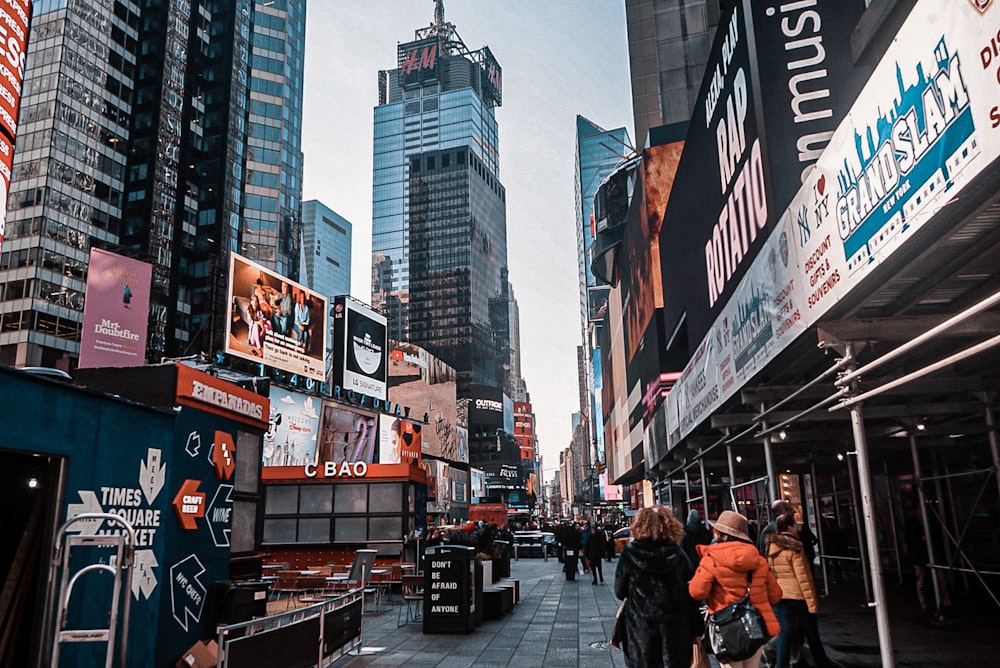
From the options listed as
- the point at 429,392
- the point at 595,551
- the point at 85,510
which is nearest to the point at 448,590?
the point at 85,510

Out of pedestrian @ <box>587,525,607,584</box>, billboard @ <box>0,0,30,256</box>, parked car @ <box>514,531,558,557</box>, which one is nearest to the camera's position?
billboard @ <box>0,0,30,256</box>

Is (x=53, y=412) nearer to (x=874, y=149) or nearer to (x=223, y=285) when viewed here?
(x=874, y=149)

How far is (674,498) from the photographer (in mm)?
33312

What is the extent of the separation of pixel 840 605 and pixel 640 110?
4760cm

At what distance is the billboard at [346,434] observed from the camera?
4859 centimetres

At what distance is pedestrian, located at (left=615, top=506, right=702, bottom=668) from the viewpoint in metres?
5.75

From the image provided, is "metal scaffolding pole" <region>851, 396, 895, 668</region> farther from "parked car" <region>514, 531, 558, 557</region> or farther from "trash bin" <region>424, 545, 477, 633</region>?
"parked car" <region>514, 531, 558, 557</region>

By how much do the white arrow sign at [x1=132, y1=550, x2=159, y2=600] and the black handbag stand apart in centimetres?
605

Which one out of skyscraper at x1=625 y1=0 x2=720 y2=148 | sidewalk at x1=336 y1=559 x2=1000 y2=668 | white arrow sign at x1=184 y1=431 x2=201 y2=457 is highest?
skyscraper at x1=625 y1=0 x2=720 y2=148

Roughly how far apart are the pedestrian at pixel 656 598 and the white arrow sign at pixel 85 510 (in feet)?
16.9

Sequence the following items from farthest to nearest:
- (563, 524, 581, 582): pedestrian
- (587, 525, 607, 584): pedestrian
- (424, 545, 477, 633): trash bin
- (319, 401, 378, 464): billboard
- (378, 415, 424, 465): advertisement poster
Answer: (378, 415, 424, 465): advertisement poster < (319, 401, 378, 464): billboard < (563, 524, 581, 582): pedestrian < (587, 525, 607, 584): pedestrian < (424, 545, 477, 633): trash bin

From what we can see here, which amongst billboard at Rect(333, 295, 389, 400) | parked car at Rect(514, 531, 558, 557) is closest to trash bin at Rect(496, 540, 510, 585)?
parked car at Rect(514, 531, 558, 557)

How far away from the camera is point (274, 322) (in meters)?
41.4

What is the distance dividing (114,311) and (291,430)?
42.8 ft
